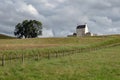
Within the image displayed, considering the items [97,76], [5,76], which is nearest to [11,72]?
[5,76]

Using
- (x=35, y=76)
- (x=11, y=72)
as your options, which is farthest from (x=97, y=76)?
(x=11, y=72)

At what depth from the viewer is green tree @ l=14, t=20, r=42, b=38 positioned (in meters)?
151

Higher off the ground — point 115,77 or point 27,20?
point 27,20

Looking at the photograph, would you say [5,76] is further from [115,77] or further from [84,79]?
[115,77]

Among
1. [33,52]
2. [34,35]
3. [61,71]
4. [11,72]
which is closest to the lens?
[11,72]

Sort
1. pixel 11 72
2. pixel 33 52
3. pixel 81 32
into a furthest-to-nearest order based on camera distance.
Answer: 1. pixel 81 32
2. pixel 33 52
3. pixel 11 72

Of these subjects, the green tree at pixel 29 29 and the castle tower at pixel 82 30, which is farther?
the castle tower at pixel 82 30

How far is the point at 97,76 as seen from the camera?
2622 centimetres

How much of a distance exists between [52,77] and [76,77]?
2.10 meters

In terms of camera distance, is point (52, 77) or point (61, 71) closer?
point (52, 77)

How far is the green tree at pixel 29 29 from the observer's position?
151 meters

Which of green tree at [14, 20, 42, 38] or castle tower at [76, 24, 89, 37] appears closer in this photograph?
green tree at [14, 20, 42, 38]

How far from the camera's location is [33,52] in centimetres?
6000

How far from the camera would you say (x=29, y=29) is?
150m
